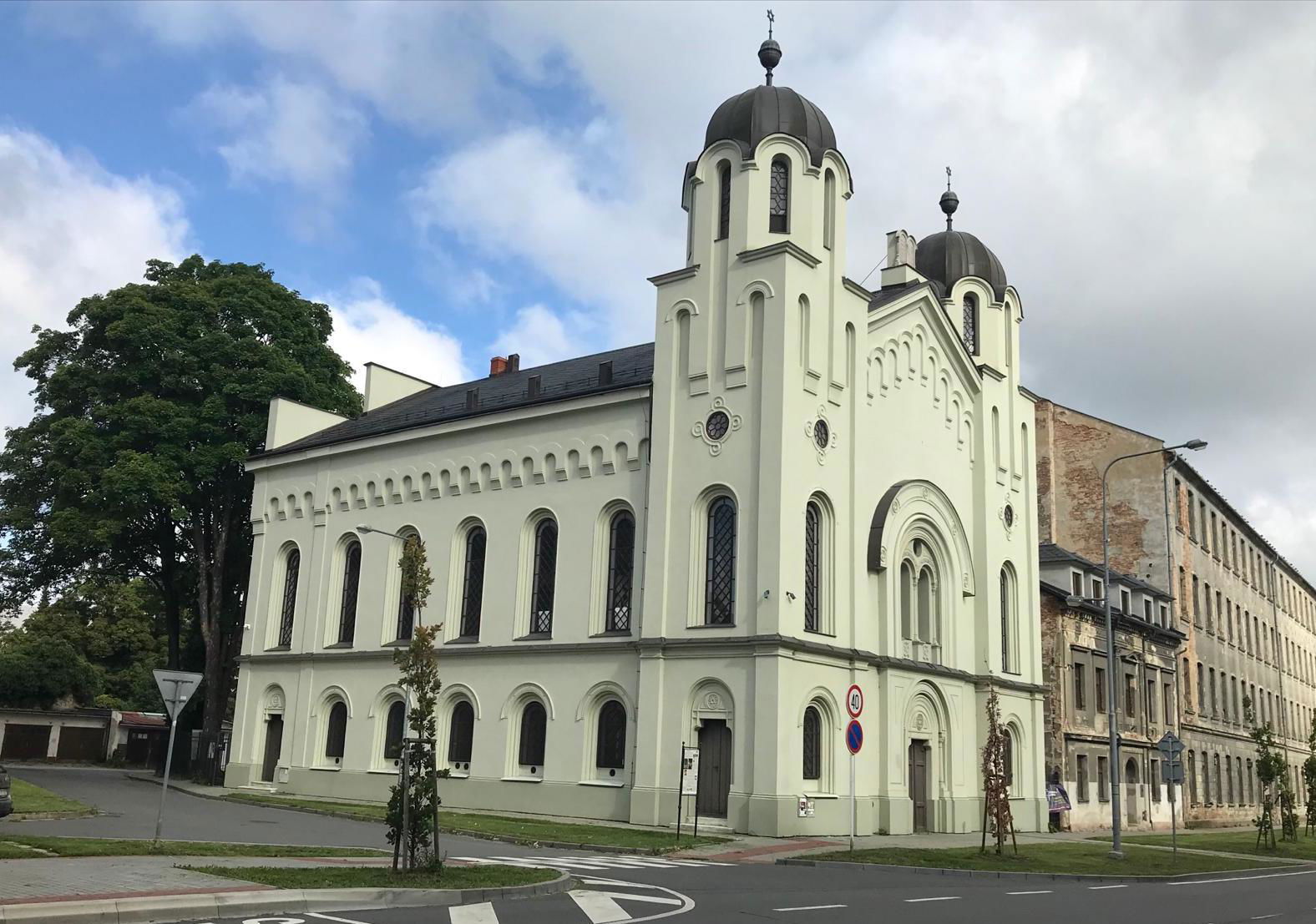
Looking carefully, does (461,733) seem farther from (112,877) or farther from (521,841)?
(112,877)

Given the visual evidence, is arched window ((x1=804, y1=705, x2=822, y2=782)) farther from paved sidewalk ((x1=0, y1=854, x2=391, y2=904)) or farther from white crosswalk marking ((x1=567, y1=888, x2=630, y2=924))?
paved sidewalk ((x1=0, y1=854, x2=391, y2=904))

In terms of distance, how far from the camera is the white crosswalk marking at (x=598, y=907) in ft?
41.8

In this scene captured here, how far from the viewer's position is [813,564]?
97.4ft

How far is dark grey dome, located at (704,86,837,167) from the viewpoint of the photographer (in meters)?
31.0

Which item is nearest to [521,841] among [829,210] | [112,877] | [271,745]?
[112,877]

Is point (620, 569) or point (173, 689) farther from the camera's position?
point (620, 569)

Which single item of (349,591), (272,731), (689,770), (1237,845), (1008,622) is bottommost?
(1237,845)

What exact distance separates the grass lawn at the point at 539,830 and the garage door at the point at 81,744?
36336 mm

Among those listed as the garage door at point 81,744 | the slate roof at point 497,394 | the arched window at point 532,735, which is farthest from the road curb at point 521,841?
the garage door at point 81,744

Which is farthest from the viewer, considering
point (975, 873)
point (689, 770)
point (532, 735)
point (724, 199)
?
point (532, 735)

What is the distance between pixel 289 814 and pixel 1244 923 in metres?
21.4

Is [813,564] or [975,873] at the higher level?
[813,564]

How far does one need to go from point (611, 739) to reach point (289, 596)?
1590 centimetres

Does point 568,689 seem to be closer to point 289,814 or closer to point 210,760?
point 289,814
